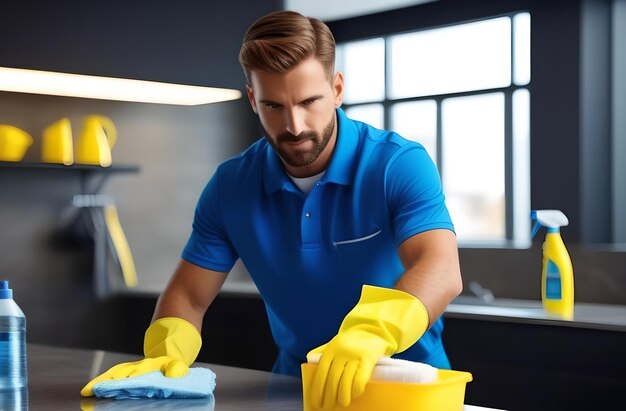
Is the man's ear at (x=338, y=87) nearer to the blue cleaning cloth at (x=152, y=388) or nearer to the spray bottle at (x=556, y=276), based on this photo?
the blue cleaning cloth at (x=152, y=388)

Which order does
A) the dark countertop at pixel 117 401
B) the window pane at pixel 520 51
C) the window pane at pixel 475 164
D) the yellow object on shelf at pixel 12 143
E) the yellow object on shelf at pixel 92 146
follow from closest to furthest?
1. the dark countertop at pixel 117 401
2. the yellow object on shelf at pixel 12 143
3. the yellow object on shelf at pixel 92 146
4. the window pane at pixel 520 51
5. the window pane at pixel 475 164

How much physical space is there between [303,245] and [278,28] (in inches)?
16.8

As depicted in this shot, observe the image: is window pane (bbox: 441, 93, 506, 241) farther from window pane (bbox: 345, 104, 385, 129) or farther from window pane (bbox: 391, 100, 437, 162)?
window pane (bbox: 345, 104, 385, 129)

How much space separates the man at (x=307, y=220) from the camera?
1690 millimetres

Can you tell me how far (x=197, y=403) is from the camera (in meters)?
1.50

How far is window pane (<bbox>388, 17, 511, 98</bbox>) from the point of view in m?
4.88

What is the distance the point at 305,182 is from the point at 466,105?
3.25 m

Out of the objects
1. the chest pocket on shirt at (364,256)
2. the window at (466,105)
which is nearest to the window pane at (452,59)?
the window at (466,105)

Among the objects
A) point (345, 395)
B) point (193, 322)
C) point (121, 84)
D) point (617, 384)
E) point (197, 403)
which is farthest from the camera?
point (121, 84)

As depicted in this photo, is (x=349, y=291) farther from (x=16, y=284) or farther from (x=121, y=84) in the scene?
(x=16, y=284)

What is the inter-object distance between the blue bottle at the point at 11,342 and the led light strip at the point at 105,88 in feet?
6.24

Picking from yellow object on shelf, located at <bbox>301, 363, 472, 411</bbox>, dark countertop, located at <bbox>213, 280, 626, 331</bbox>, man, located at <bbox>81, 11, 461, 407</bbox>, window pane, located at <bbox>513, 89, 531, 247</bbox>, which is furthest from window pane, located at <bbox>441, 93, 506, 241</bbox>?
yellow object on shelf, located at <bbox>301, 363, 472, 411</bbox>

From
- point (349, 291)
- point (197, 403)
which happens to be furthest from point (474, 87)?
point (197, 403)

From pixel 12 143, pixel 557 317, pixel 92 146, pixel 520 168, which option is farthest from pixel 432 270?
pixel 520 168
